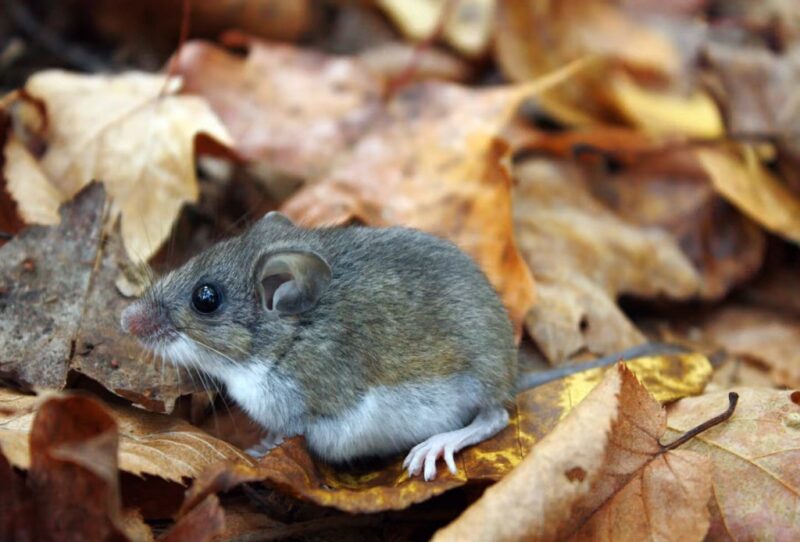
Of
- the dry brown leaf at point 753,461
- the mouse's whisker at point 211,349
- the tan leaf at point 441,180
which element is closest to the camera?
the dry brown leaf at point 753,461

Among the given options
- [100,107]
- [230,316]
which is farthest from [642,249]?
[100,107]

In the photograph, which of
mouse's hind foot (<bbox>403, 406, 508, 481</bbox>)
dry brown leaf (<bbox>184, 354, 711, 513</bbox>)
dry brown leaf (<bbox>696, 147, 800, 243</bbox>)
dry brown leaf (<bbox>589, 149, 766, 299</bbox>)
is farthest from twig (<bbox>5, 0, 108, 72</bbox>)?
dry brown leaf (<bbox>696, 147, 800, 243</bbox>)

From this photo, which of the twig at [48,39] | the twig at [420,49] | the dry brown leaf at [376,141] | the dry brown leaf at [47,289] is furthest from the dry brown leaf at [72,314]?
the twig at [420,49]

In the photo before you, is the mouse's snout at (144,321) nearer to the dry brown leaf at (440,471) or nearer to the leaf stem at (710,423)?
the dry brown leaf at (440,471)

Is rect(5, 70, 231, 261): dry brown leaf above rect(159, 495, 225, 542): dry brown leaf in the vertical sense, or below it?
above

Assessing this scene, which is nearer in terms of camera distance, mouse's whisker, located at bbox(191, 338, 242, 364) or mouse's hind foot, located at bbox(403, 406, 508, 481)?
mouse's hind foot, located at bbox(403, 406, 508, 481)

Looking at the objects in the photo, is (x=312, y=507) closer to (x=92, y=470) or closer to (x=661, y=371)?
(x=92, y=470)

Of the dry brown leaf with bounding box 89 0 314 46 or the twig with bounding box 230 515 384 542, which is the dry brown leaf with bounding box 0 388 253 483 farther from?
the dry brown leaf with bounding box 89 0 314 46

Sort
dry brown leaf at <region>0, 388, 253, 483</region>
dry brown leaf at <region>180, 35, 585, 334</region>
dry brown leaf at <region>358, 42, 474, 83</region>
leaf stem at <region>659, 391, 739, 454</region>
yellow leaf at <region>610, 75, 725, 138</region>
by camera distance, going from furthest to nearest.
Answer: dry brown leaf at <region>358, 42, 474, 83</region>, yellow leaf at <region>610, 75, 725, 138</region>, dry brown leaf at <region>180, 35, 585, 334</region>, leaf stem at <region>659, 391, 739, 454</region>, dry brown leaf at <region>0, 388, 253, 483</region>
